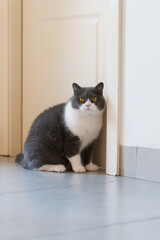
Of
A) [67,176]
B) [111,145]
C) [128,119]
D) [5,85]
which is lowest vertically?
[67,176]

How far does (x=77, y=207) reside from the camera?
1648 millimetres

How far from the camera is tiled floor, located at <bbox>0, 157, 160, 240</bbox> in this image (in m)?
1.34

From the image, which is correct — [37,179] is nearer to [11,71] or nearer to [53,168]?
[53,168]

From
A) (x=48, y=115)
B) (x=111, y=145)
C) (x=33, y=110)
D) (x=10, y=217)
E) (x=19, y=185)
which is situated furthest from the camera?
(x=33, y=110)

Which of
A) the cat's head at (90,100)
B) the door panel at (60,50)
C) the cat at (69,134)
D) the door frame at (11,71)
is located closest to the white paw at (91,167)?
the cat at (69,134)

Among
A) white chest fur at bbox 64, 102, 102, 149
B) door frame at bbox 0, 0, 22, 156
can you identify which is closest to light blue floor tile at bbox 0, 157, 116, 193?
white chest fur at bbox 64, 102, 102, 149

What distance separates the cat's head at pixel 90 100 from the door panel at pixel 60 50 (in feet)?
0.60

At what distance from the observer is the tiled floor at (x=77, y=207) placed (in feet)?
4.39

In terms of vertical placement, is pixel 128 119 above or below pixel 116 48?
below

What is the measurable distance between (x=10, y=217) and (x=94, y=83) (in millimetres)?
1327

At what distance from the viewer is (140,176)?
227 centimetres

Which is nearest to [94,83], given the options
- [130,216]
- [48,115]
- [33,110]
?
[48,115]

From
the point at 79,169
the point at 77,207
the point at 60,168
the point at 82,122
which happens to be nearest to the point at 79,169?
the point at 79,169

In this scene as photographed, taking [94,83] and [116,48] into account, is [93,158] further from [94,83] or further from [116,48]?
[116,48]
